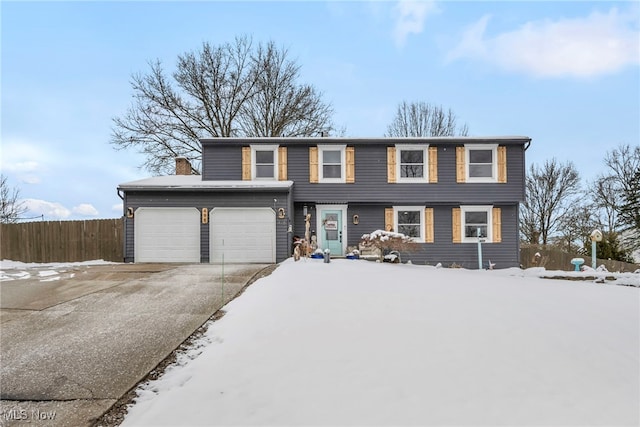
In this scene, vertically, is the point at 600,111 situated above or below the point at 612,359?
above

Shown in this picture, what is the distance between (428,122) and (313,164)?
13705 mm

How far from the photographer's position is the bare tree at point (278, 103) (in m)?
19.8

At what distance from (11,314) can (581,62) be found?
17289 mm

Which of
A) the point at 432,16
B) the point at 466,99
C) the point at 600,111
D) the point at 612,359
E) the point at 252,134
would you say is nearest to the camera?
the point at 612,359

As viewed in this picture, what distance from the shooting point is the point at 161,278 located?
7.37 meters

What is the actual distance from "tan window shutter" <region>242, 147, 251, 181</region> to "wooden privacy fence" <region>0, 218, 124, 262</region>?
521cm

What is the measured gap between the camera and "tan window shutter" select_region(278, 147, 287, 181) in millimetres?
12719

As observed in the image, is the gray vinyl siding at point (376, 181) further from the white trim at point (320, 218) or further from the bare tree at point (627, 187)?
the bare tree at point (627, 187)

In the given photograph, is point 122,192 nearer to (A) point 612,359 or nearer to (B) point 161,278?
(B) point 161,278

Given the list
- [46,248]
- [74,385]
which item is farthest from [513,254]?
[46,248]

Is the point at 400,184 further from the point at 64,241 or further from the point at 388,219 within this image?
the point at 64,241

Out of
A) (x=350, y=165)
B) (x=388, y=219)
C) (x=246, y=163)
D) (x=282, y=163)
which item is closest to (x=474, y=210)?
(x=388, y=219)

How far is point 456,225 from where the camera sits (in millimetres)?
Answer: 12711

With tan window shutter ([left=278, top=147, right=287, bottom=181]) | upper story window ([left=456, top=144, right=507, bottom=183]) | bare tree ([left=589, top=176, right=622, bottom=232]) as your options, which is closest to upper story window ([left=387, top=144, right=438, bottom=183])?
upper story window ([left=456, top=144, right=507, bottom=183])
